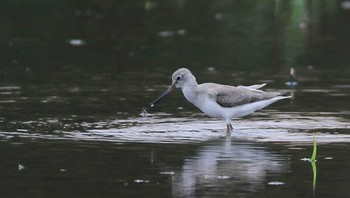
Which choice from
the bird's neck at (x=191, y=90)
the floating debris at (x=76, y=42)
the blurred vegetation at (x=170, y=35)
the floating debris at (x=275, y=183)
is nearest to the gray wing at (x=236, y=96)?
the bird's neck at (x=191, y=90)

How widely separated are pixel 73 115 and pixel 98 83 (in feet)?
9.14

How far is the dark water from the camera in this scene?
1073cm

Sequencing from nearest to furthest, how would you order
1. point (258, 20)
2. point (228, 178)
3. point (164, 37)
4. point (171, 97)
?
point (228, 178), point (171, 97), point (164, 37), point (258, 20)

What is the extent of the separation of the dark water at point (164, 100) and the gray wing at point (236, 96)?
349 millimetres

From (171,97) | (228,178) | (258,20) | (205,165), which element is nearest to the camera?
(228,178)

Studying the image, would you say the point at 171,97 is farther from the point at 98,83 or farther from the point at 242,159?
the point at 242,159

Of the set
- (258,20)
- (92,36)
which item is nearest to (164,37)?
(92,36)

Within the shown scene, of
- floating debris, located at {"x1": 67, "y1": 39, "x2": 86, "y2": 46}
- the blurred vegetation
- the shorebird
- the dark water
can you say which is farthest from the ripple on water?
floating debris, located at {"x1": 67, "y1": 39, "x2": 86, "y2": 46}

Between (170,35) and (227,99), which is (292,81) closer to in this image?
(227,99)

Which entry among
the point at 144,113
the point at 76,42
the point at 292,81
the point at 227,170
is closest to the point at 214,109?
the point at 144,113

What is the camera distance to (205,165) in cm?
1141

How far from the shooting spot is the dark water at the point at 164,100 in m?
10.7

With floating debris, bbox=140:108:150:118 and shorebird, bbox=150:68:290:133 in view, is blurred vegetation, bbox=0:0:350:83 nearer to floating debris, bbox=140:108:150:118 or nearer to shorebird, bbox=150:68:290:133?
floating debris, bbox=140:108:150:118

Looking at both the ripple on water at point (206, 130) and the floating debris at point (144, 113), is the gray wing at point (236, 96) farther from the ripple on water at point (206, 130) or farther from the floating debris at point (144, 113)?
the floating debris at point (144, 113)
